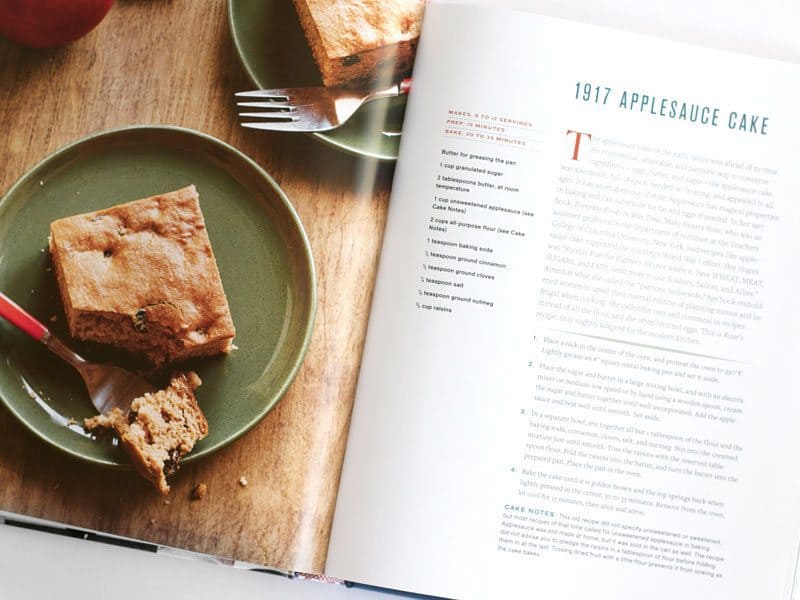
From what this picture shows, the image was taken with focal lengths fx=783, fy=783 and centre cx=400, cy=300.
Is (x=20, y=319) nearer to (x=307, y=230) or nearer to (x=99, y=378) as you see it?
(x=99, y=378)

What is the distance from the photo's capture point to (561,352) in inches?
33.9

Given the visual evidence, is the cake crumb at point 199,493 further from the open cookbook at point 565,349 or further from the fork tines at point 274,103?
the fork tines at point 274,103

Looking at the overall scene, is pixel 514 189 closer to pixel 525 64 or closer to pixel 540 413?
pixel 525 64

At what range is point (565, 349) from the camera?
0.86m

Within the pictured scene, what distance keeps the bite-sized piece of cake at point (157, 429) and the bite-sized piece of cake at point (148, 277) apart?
5 centimetres

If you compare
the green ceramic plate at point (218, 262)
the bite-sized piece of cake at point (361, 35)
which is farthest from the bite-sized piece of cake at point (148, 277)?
the bite-sized piece of cake at point (361, 35)

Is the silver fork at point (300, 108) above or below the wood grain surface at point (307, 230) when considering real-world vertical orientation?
above

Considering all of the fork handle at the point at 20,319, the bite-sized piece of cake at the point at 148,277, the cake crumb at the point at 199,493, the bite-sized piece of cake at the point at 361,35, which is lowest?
the cake crumb at the point at 199,493

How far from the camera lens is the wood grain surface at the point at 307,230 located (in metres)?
0.85

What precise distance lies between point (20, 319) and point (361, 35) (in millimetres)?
493

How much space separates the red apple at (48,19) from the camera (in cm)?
83

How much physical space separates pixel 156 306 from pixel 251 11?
1.17 feet

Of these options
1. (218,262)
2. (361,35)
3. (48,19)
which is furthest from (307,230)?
(48,19)

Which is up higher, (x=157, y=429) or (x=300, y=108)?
(x=300, y=108)
